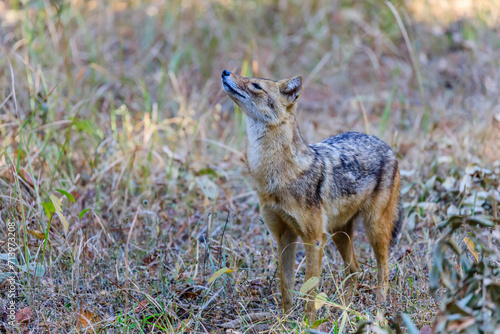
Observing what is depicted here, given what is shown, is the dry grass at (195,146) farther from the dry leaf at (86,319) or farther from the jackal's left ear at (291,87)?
the jackal's left ear at (291,87)

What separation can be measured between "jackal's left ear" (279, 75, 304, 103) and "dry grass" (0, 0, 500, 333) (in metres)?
1.07

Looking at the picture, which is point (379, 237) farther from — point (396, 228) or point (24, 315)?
point (24, 315)

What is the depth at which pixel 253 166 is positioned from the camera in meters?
4.05

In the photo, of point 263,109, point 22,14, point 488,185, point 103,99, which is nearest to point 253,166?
point 263,109

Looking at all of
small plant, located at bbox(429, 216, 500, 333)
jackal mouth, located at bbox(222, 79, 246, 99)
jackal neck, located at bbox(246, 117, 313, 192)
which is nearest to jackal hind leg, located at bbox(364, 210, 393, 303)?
jackal neck, located at bbox(246, 117, 313, 192)

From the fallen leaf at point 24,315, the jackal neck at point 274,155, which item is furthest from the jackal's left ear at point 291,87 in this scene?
the fallen leaf at point 24,315

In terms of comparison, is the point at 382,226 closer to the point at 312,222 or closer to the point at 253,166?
the point at 312,222

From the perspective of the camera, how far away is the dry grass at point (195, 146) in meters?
4.02

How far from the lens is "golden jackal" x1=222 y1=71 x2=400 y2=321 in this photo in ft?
13.0

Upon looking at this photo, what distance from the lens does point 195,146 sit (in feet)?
22.7

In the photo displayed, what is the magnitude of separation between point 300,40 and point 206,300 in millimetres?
6942

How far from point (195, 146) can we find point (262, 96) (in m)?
2.94

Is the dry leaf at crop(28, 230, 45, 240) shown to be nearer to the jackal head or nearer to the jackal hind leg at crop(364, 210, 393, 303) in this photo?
the jackal head

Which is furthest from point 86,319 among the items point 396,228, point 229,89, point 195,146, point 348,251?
point 195,146
